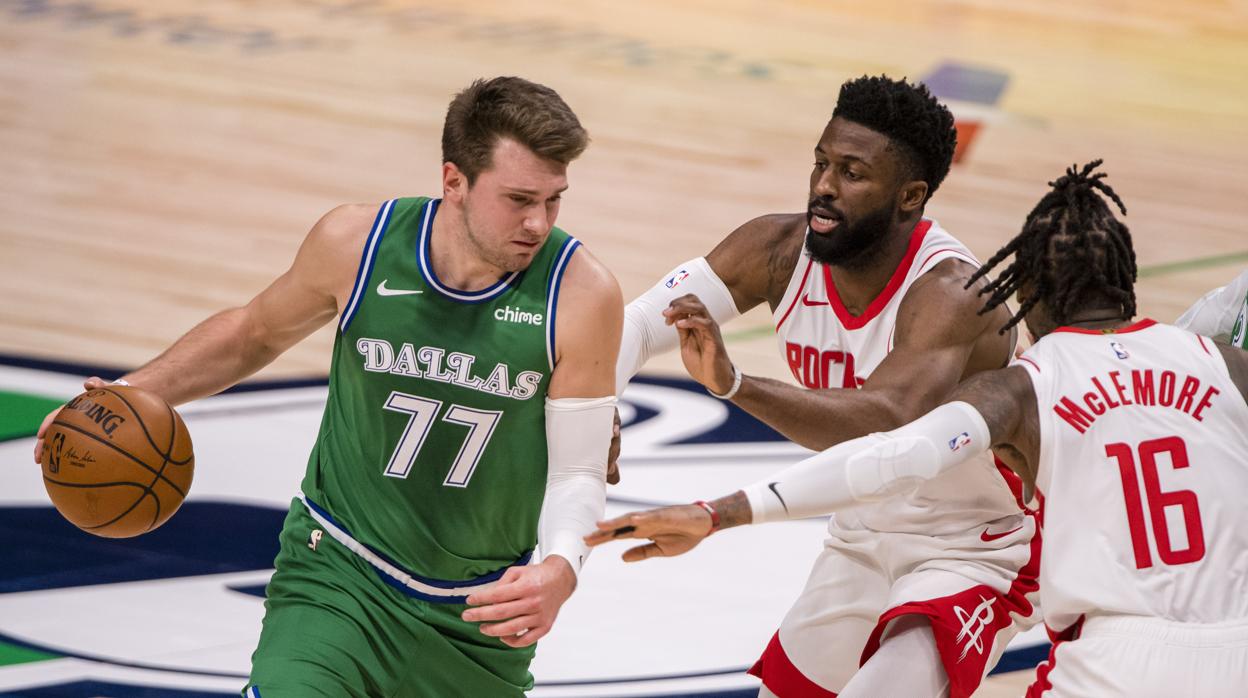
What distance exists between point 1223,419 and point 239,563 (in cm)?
403

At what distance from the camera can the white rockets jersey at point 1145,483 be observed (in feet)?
11.6

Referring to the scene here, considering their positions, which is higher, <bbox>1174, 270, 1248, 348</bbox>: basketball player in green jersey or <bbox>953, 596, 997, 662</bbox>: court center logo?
<bbox>1174, 270, 1248, 348</bbox>: basketball player in green jersey

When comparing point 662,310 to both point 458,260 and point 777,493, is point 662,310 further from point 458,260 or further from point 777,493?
point 777,493

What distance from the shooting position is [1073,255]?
3820 mm

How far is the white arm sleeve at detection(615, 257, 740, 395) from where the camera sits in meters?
5.10

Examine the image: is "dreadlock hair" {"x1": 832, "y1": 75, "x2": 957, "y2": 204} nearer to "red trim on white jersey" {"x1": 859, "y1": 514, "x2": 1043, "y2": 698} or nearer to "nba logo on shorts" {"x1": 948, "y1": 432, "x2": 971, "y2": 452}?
"red trim on white jersey" {"x1": 859, "y1": 514, "x2": 1043, "y2": 698}

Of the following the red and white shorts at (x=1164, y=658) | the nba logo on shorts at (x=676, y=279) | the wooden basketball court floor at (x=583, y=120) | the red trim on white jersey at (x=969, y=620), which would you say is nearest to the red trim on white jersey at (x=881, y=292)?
the nba logo on shorts at (x=676, y=279)

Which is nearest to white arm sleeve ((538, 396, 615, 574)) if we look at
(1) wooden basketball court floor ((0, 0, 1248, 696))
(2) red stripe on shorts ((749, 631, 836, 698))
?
(2) red stripe on shorts ((749, 631, 836, 698))

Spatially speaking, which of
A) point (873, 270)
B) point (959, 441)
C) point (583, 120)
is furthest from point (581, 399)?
point (583, 120)

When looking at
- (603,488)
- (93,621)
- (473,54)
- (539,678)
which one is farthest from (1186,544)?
(473,54)

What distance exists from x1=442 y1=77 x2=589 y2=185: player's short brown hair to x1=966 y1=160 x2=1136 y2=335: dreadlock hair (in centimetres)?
108

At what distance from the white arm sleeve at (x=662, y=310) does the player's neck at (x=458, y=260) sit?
87cm

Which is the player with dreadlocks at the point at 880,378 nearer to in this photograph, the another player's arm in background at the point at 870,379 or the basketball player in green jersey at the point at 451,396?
the another player's arm in background at the point at 870,379

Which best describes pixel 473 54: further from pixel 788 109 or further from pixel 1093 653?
pixel 1093 653
